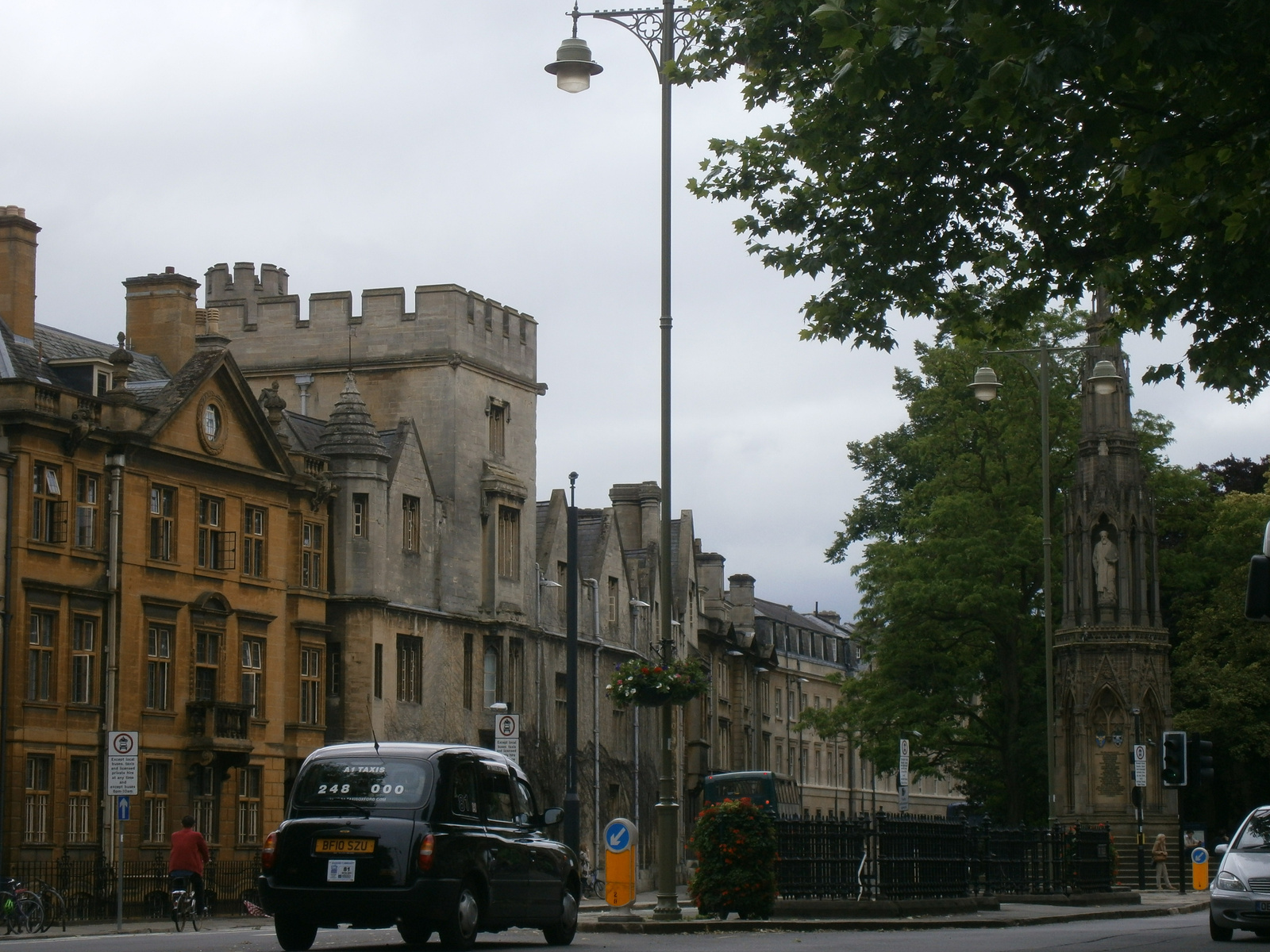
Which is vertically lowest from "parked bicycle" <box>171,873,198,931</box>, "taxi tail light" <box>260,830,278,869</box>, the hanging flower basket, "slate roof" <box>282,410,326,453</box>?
"parked bicycle" <box>171,873,198,931</box>

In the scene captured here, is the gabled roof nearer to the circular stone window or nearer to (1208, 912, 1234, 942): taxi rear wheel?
the circular stone window

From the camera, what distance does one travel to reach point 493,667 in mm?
56125

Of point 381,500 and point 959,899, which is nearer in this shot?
point 959,899

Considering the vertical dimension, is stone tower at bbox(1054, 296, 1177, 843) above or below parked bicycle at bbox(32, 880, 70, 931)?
above

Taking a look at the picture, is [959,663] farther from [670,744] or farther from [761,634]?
[761,634]

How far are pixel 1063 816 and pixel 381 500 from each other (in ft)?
59.5

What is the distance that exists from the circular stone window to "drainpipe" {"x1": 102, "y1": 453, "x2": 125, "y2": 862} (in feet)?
10.1

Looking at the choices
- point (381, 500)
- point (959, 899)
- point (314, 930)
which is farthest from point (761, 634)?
point (314, 930)

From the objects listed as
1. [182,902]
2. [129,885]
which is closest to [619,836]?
[182,902]

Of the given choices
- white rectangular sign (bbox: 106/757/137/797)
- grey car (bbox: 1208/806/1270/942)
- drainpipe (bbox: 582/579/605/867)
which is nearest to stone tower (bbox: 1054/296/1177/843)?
drainpipe (bbox: 582/579/605/867)

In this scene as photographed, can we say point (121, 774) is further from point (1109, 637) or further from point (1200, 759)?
point (1109, 637)

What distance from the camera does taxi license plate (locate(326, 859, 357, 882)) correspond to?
1716 centimetres

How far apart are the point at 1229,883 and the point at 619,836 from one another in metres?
7.60

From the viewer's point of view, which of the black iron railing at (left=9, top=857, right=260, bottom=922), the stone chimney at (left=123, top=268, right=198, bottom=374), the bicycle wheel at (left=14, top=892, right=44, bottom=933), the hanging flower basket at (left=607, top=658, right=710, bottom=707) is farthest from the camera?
the stone chimney at (left=123, top=268, right=198, bottom=374)
